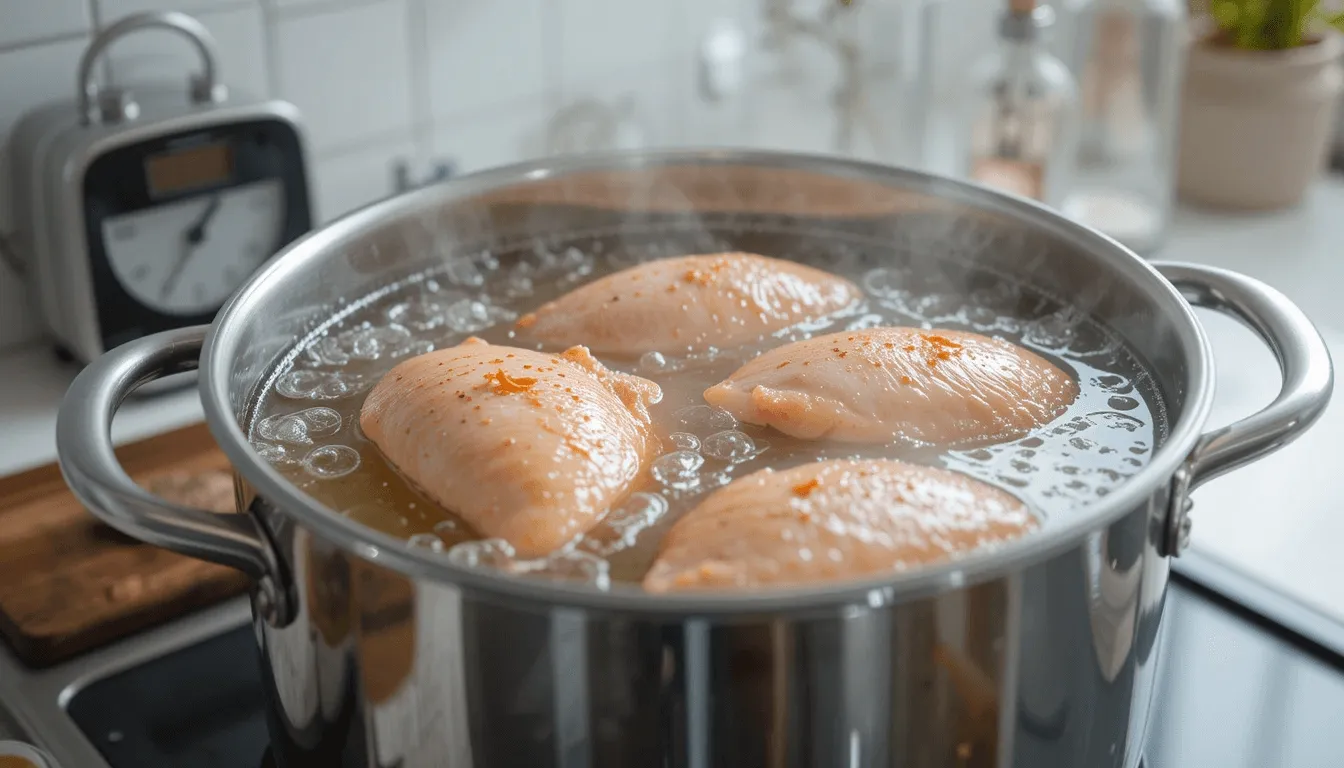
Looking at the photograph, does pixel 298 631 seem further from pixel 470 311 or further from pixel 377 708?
pixel 470 311

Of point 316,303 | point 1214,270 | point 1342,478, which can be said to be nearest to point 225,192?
point 316,303

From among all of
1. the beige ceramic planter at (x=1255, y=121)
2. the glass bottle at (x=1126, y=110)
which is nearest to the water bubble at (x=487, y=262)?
the glass bottle at (x=1126, y=110)

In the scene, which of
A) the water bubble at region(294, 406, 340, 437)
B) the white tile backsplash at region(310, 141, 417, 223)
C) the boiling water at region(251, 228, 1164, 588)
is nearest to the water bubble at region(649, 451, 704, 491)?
the boiling water at region(251, 228, 1164, 588)

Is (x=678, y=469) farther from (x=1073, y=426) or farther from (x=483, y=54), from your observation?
(x=483, y=54)

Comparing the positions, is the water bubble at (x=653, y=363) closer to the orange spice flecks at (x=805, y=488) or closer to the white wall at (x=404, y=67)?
the orange spice flecks at (x=805, y=488)

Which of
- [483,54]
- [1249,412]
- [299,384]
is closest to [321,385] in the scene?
[299,384]

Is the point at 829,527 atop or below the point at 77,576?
atop
